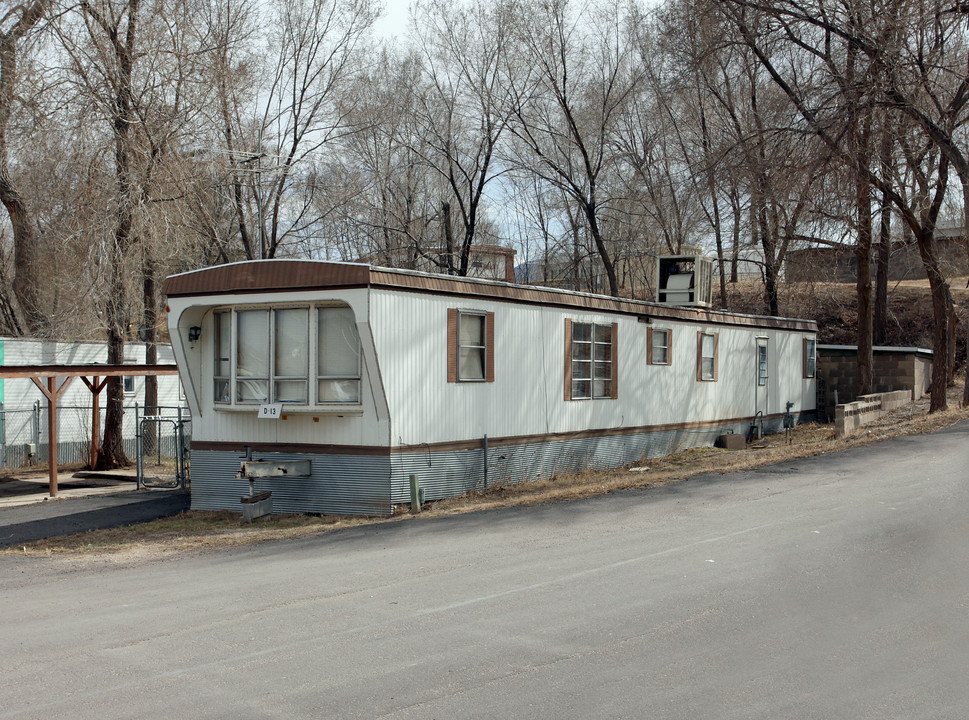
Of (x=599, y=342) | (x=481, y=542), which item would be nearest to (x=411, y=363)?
(x=481, y=542)

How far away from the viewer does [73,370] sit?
57.5ft

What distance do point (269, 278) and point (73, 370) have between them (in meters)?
6.44

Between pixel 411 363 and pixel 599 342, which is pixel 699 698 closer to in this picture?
pixel 411 363

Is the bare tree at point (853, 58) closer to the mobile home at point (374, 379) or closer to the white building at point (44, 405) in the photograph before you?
the mobile home at point (374, 379)

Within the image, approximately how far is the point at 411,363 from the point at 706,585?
6634 mm

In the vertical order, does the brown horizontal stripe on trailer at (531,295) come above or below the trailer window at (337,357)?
above

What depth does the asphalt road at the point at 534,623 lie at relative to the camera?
528cm

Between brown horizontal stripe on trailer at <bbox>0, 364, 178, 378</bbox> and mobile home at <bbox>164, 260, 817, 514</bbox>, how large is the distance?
11.4 feet

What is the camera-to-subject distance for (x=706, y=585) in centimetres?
779

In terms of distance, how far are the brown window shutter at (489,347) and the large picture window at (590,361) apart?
2181mm

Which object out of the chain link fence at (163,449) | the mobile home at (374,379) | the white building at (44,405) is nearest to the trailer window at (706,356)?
the mobile home at (374,379)

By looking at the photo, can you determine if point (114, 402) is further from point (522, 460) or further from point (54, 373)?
point (522, 460)

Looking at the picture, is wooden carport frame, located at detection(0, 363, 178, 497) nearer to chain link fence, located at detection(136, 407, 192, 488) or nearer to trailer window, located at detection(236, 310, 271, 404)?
chain link fence, located at detection(136, 407, 192, 488)

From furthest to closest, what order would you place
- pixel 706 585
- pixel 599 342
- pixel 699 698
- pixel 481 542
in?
1. pixel 599 342
2. pixel 481 542
3. pixel 706 585
4. pixel 699 698
